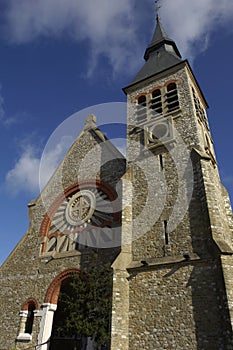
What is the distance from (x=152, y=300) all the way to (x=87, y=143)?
1038cm

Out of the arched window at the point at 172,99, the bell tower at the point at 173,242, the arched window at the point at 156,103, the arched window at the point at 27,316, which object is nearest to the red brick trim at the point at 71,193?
the bell tower at the point at 173,242

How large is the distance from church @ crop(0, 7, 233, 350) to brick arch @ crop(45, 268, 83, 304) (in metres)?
0.05

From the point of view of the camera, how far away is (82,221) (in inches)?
578

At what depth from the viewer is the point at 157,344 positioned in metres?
9.13

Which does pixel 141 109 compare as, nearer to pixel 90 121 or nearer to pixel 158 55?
pixel 90 121

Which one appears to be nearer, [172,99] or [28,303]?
[28,303]

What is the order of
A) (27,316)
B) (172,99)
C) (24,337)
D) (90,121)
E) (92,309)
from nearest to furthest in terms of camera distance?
(92,309) → (24,337) → (27,316) → (172,99) → (90,121)

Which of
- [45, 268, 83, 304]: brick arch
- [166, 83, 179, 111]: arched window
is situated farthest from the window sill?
[166, 83, 179, 111]: arched window

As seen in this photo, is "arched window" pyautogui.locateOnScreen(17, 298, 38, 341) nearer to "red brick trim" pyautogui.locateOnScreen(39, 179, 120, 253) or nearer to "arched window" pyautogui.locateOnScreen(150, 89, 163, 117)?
"red brick trim" pyautogui.locateOnScreen(39, 179, 120, 253)

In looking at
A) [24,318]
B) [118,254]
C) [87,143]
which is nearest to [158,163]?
[118,254]

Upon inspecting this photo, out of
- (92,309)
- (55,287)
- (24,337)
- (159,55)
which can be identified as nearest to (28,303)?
(24,337)

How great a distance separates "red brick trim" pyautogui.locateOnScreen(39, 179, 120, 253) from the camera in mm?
14398

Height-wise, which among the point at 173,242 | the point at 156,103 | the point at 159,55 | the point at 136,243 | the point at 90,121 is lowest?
the point at 173,242

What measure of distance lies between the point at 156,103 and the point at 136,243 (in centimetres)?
820
